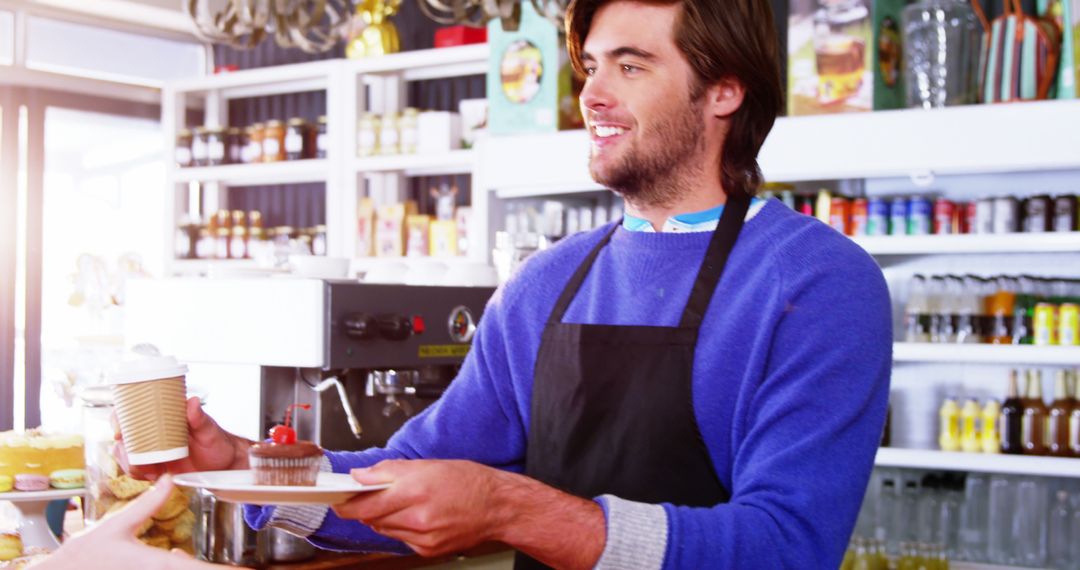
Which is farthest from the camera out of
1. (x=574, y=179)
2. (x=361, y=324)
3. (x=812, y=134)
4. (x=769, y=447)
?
(x=574, y=179)

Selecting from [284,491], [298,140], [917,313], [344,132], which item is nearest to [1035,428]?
[917,313]

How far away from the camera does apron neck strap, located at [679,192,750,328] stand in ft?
5.35

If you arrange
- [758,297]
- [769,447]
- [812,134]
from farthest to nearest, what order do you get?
[812,134], [758,297], [769,447]

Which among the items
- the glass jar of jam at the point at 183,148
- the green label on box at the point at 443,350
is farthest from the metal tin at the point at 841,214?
the glass jar of jam at the point at 183,148

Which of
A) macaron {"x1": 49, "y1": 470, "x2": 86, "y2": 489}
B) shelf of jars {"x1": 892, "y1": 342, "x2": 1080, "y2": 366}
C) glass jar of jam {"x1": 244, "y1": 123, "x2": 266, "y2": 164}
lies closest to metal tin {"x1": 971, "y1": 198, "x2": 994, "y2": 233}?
shelf of jars {"x1": 892, "y1": 342, "x2": 1080, "y2": 366}

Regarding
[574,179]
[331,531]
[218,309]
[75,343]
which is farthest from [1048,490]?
[75,343]

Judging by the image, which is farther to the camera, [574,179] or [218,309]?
[574,179]

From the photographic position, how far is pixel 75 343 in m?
6.61

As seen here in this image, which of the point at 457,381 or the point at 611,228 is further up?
the point at 611,228

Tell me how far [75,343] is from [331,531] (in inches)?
212

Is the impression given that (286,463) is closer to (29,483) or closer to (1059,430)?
(29,483)

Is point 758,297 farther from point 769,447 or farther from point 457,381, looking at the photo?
point 457,381

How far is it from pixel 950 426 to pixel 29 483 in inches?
108

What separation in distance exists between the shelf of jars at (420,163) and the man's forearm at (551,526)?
3.90m
